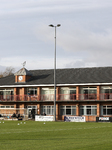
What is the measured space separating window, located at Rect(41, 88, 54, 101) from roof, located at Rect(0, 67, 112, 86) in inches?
59.7

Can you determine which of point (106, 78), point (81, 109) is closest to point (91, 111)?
point (81, 109)

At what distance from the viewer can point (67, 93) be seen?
6612cm

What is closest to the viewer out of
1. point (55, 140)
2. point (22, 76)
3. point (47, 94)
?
point (55, 140)

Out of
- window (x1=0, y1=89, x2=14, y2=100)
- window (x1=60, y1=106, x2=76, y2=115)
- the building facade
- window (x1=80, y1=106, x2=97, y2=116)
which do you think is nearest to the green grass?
the building facade

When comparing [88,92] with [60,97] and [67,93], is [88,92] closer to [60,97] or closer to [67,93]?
[67,93]

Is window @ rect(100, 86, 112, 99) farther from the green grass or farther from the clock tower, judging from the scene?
the green grass

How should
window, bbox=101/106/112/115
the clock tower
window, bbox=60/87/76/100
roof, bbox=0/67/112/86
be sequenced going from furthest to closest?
the clock tower < window, bbox=60/87/76/100 < roof, bbox=0/67/112/86 < window, bbox=101/106/112/115

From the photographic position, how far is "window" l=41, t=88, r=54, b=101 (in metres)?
67.0

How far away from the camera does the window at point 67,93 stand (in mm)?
→ 65250

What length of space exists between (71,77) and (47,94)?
5.74 meters

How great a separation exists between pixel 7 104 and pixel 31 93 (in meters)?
5.77

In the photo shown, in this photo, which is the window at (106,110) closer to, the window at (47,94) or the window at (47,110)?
the window at (47,110)

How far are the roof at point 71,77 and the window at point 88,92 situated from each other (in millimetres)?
1440

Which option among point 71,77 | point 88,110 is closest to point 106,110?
point 88,110
